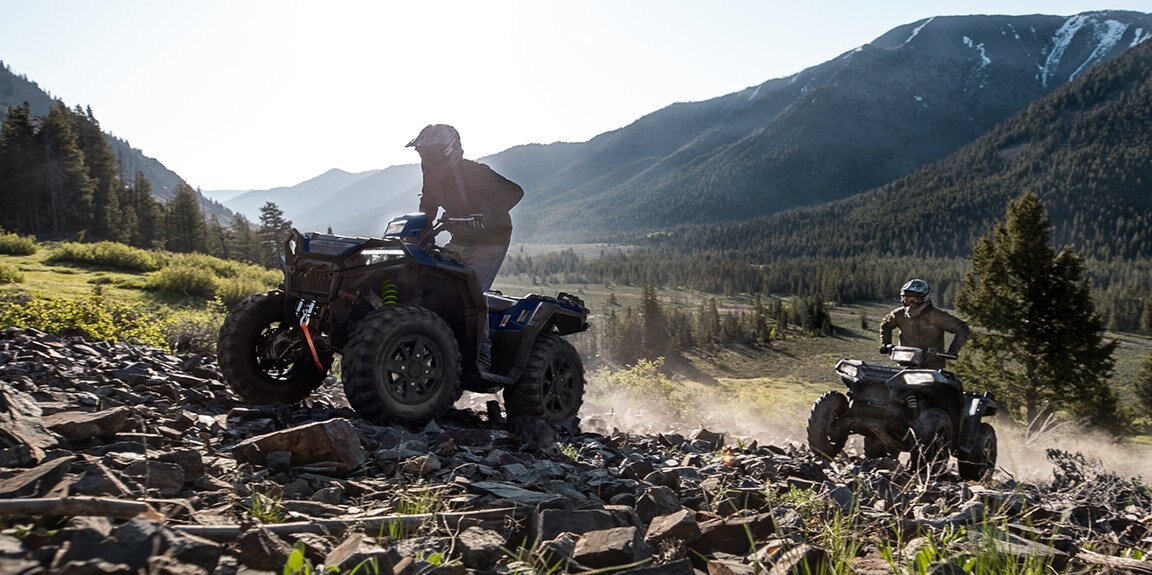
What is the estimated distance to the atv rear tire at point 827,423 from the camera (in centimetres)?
882

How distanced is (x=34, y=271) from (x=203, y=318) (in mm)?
8900

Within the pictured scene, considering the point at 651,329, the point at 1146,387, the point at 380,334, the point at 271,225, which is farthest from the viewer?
the point at 651,329

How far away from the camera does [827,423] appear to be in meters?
8.80

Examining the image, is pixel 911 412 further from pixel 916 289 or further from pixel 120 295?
pixel 120 295

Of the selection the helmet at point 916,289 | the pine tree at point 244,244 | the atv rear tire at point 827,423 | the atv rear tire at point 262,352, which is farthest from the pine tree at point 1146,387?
the pine tree at point 244,244

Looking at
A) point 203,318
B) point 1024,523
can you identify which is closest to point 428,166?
point 1024,523

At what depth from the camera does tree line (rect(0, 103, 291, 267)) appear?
2400 inches

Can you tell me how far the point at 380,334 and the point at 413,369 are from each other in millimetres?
540

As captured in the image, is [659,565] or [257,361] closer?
[659,565]

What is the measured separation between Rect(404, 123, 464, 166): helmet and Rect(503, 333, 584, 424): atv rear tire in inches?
91.6

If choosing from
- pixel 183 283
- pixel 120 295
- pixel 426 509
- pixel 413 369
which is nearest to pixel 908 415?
pixel 413 369

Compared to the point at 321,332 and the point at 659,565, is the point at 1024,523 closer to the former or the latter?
the point at 659,565

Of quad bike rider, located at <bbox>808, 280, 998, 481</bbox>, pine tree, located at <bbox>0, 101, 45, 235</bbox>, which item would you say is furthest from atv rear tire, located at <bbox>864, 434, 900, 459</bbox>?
pine tree, located at <bbox>0, 101, 45, 235</bbox>

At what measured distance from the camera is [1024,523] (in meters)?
3.87
